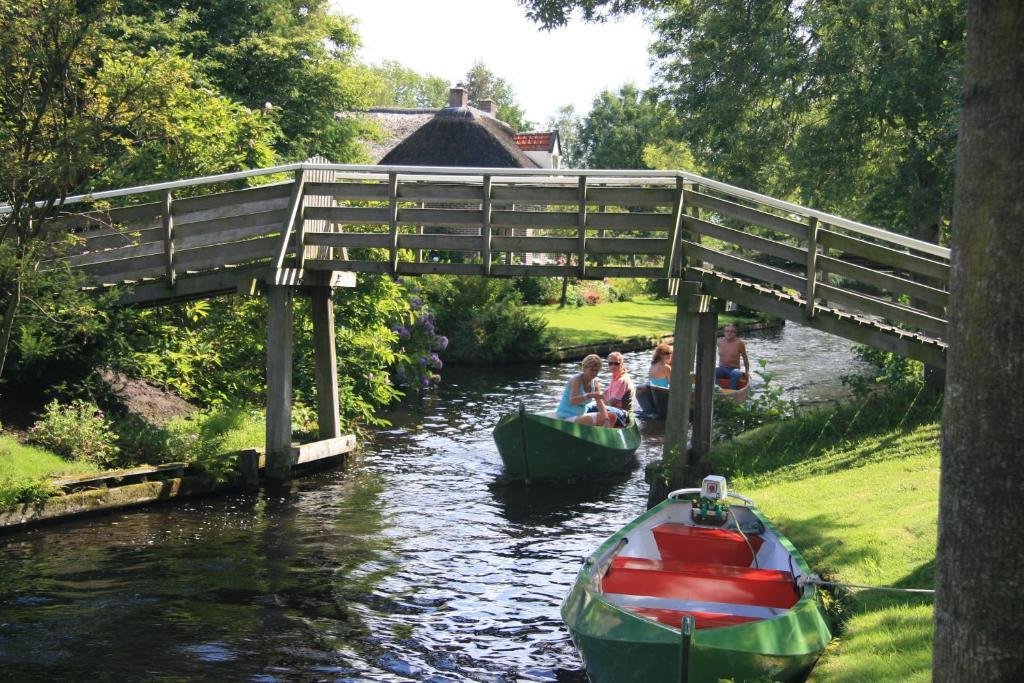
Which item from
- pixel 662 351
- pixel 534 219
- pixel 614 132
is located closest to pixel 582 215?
pixel 534 219

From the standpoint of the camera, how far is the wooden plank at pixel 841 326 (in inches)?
488

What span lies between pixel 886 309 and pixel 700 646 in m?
6.96

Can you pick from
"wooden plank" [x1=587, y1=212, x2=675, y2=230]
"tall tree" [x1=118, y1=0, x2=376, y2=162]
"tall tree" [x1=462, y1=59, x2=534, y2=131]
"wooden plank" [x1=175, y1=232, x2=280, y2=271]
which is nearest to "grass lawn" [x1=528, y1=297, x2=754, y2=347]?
"tall tree" [x1=118, y1=0, x2=376, y2=162]

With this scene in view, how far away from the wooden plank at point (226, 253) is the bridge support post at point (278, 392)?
0.49 m

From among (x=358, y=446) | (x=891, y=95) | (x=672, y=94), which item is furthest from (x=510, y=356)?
(x=891, y=95)

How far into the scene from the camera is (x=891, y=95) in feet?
57.1

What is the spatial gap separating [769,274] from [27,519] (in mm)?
8626

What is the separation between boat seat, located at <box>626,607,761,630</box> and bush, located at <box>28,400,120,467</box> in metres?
7.86

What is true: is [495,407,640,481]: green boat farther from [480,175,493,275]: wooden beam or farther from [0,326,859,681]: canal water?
[480,175,493,275]: wooden beam

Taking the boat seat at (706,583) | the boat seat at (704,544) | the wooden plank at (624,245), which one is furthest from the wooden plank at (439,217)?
the boat seat at (706,583)

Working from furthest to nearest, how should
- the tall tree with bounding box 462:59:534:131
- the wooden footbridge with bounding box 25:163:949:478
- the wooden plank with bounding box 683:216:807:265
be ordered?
the tall tree with bounding box 462:59:534:131 < the wooden footbridge with bounding box 25:163:949:478 < the wooden plank with bounding box 683:216:807:265

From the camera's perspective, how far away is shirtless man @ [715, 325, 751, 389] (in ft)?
62.7

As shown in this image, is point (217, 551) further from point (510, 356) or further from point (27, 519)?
point (510, 356)

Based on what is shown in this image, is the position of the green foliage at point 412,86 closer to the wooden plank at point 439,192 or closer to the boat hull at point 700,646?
the wooden plank at point 439,192
